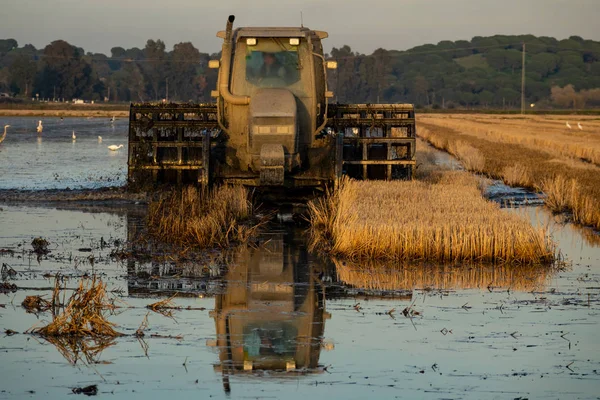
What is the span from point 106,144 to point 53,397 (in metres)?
49.3

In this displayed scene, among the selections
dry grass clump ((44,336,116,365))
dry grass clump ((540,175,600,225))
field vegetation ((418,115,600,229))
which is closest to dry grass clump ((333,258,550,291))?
dry grass clump ((44,336,116,365))

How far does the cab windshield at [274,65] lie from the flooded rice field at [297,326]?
14.3 feet

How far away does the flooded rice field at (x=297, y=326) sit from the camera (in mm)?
9328

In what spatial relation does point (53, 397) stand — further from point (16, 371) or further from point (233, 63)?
point (233, 63)

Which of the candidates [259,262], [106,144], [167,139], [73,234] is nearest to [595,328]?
[259,262]

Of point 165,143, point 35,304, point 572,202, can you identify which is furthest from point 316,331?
point 572,202

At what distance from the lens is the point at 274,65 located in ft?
69.5

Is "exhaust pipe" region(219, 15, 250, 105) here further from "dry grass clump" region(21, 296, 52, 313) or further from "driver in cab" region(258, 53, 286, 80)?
"dry grass clump" region(21, 296, 52, 313)

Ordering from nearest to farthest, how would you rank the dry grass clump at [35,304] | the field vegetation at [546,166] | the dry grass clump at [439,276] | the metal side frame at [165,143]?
the dry grass clump at [35,304], the dry grass clump at [439,276], the field vegetation at [546,166], the metal side frame at [165,143]

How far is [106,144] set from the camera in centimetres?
5719

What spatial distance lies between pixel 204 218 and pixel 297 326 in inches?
257

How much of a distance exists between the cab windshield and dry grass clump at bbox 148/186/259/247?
2.18 metres

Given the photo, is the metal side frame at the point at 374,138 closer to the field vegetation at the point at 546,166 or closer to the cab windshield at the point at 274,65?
the cab windshield at the point at 274,65

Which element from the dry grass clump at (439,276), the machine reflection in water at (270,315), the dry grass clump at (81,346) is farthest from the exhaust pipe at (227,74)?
the dry grass clump at (81,346)
